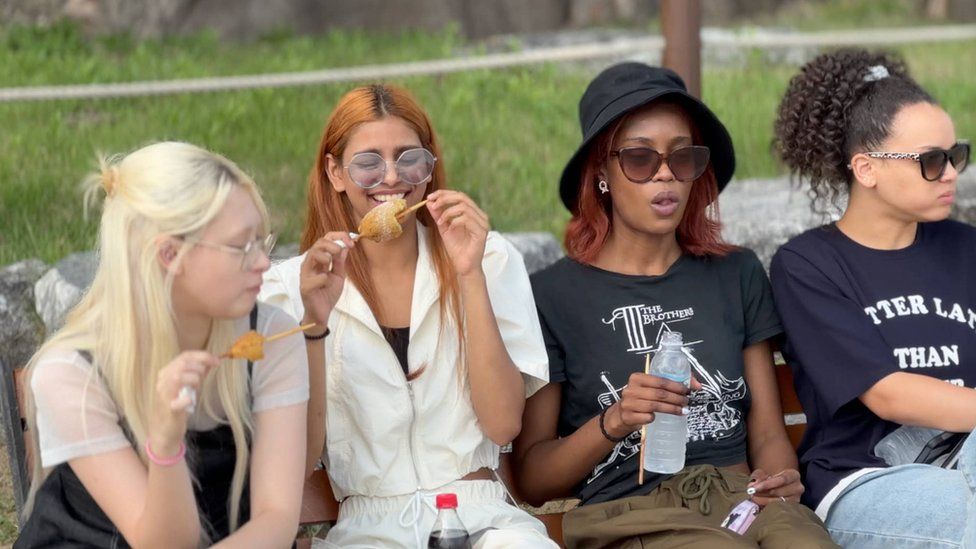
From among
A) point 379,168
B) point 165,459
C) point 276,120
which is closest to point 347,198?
point 379,168

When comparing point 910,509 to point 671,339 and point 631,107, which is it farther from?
point 631,107

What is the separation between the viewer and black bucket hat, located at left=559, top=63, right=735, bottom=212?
11.8 feet

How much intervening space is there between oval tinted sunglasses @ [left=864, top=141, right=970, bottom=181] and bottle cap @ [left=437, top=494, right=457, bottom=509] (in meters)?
1.47

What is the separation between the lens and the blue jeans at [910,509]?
3229 mm

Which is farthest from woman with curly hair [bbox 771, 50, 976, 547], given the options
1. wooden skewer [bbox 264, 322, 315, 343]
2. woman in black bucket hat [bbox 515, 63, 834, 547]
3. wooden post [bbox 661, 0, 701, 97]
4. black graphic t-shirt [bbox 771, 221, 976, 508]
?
wooden post [bbox 661, 0, 701, 97]

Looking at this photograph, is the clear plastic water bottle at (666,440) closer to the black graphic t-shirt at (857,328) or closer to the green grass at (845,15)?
the black graphic t-shirt at (857,328)

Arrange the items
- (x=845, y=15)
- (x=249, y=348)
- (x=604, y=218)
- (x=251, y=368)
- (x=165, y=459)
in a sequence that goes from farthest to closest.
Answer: (x=845, y=15)
(x=604, y=218)
(x=251, y=368)
(x=249, y=348)
(x=165, y=459)

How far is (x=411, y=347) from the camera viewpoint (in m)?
3.40

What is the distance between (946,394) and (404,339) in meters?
1.32

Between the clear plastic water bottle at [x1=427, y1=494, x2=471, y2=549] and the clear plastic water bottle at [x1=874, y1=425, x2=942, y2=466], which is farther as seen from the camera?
the clear plastic water bottle at [x1=874, y1=425, x2=942, y2=466]

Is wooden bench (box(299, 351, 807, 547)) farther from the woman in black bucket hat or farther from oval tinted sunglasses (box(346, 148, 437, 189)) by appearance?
oval tinted sunglasses (box(346, 148, 437, 189))

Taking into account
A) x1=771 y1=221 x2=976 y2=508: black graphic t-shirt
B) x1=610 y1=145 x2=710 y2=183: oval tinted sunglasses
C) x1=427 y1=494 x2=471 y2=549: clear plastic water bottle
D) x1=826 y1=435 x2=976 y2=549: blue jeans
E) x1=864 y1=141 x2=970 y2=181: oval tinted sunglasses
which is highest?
x1=610 y1=145 x2=710 y2=183: oval tinted sunglasses

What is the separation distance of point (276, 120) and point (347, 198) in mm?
3313

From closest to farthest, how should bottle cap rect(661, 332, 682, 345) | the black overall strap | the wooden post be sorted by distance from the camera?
the black overall strap
bottle cap rect(661, 332, 682, 345)
the wooden post
